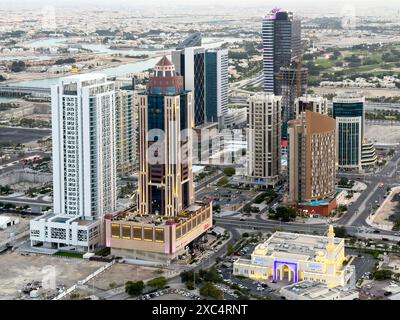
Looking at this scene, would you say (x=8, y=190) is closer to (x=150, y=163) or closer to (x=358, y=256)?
(x=150, y=163)

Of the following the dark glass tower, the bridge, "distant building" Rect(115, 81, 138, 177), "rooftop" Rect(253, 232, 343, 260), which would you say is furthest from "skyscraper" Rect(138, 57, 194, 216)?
the bridge

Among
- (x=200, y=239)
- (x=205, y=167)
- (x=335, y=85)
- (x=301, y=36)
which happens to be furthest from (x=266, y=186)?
(x=335, y=85)

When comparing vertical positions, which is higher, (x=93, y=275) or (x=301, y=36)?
(x=301, y=36)

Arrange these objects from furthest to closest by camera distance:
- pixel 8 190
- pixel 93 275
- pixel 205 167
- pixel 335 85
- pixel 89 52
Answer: pixel 89 52, pixel 335 85, pixel 205 167, pixel 8 190, pixel 93 275

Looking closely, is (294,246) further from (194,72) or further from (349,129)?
(194,72)

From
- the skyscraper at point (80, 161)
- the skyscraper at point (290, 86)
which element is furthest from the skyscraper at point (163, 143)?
the skyscraper at point (290, 86)

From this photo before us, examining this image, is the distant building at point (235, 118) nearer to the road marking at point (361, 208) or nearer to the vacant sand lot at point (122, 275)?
the road marking at point (361, 208)
